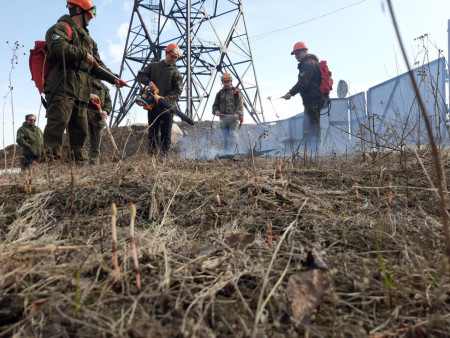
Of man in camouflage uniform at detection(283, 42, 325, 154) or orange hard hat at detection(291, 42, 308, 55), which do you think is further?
orange hard hat at detection(291, 42, 308, 55)

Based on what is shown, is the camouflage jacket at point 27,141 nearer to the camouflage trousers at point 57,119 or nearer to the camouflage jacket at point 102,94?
the camouflage jacket at point 102,94

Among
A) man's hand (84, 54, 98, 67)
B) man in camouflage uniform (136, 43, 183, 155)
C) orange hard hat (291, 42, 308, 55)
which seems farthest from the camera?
orange hard hat (291, 42, 308, 55)

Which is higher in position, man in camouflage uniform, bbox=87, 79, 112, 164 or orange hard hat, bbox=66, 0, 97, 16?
orange hard hat, bbox=66, 0, 97, 16

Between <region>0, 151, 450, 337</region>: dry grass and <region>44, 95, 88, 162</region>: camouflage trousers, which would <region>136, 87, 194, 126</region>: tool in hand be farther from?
<region>0, 151, 450, 337</region>: dry grass

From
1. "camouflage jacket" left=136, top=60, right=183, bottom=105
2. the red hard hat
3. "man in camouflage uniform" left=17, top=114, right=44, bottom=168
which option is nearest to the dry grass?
the red hard hat

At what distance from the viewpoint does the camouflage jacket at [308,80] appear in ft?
16.5

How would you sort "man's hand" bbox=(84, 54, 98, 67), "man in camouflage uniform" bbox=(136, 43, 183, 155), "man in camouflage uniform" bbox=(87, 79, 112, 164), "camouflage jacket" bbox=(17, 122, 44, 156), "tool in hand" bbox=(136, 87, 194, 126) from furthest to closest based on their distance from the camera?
"camouflage jacket" bbox=(17, 122, 44, 156)
"man in camouflage uniform" bbox=(136, 43, 183, 155)
"tool in hand" bbox=(136, 87, 194, 126)
"man in camouflage uniform" bbox=(87, 79, 112, 164)
"man's hand" bbox=(84, 54, 98, 67)

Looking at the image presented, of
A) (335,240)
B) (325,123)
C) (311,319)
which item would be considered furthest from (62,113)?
(325,123)

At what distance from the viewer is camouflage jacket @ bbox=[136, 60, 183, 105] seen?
188 inches

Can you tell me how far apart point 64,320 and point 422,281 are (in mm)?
1030

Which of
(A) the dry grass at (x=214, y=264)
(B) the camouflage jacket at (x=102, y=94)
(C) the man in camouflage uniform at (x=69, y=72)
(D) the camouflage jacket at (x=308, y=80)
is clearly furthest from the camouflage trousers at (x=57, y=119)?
(D) the camouflage jacket at (x=308, y=80)

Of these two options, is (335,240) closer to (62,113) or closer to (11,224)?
(11,224)

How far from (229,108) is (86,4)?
368 centimetres

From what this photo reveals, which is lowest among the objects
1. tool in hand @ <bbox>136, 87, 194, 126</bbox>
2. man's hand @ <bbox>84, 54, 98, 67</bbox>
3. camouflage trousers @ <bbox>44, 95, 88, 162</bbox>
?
camouflage trousers @ <bbox>44, 95, 88, 162</bbox>
